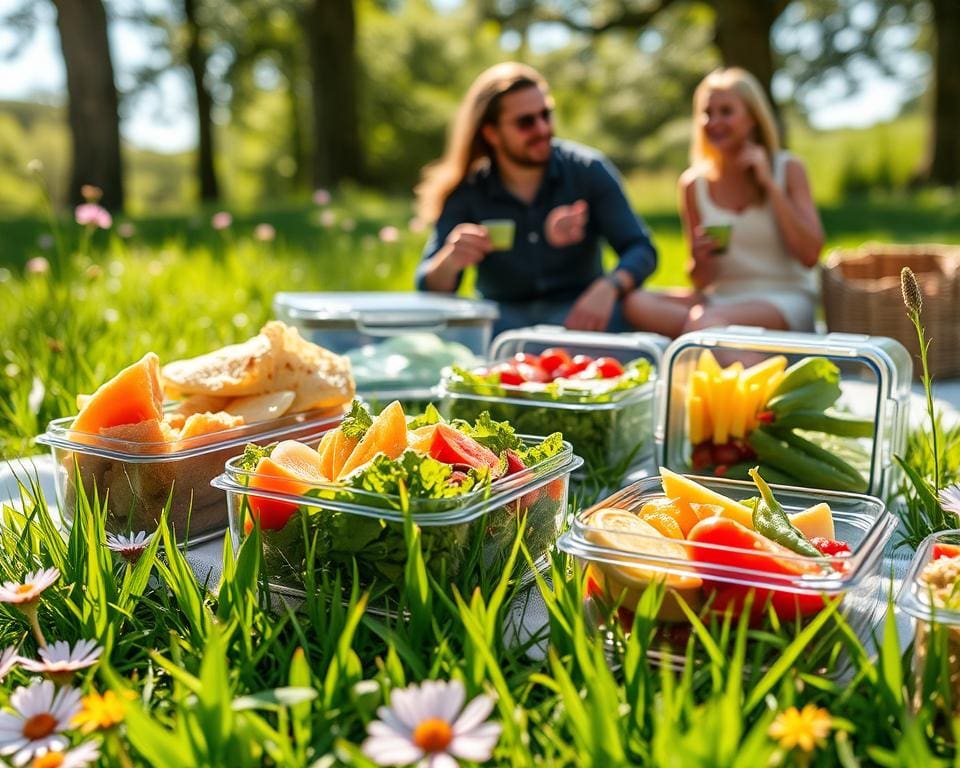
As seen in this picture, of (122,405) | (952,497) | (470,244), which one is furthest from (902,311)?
(122,405)

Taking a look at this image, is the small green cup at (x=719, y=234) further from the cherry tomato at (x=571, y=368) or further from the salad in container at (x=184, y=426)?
the salad in container at (x=184, y=426)

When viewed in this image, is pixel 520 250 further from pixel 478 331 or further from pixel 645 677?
pixel 645 677

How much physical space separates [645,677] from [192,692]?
27.6 inches

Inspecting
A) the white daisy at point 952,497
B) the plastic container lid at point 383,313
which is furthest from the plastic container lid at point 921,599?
the plastic container lid at point 383,313

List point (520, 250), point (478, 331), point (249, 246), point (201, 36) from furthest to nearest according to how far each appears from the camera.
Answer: point (201, 36) → point (249, 246) → point (520, 250) → point (478, 331)

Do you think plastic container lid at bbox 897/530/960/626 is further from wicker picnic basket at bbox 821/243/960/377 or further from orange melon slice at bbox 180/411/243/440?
wicker picnic basket at bbox 821/243/960/377

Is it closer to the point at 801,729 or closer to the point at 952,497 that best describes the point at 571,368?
the point at 952,497

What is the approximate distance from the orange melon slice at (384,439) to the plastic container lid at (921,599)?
3.14ft

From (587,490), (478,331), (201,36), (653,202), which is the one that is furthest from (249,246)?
(201,36)

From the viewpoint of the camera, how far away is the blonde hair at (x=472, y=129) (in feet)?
15.4

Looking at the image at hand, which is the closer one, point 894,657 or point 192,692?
point 894,657

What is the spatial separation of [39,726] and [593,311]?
312 centimetres

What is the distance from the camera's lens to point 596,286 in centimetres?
435

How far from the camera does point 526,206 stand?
189 inches
